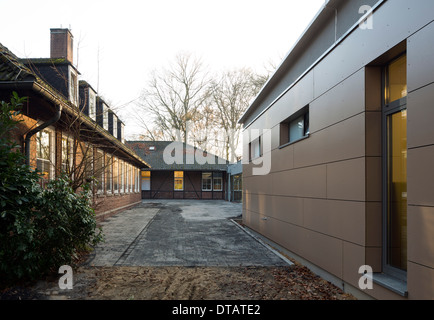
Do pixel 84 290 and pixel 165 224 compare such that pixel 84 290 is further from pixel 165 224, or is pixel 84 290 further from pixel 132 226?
pixel 165 224

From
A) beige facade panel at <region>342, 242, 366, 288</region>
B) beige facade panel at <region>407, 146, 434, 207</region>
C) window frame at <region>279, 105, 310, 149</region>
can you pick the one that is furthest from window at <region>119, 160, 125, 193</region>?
beige facade panel at <region>407, 146, 434, 207</region>

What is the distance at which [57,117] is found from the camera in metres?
6.30

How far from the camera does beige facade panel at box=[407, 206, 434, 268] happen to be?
118 inches

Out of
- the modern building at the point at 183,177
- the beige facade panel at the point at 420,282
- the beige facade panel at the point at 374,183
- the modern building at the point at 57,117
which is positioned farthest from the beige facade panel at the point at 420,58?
the modern building at the point at 183,177

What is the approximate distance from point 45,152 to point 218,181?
A: 24.1 m

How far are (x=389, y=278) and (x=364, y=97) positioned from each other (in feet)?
7.73

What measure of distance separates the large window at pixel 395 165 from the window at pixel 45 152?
6.85 meters

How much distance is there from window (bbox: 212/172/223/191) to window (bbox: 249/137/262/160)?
1916cm

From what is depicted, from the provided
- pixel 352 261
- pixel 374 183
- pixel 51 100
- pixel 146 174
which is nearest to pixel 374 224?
pixel 374 183

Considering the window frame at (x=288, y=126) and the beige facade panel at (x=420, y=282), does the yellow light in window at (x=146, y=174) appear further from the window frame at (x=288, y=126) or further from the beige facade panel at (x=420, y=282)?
the beige facade panel at (x=420, y=282)

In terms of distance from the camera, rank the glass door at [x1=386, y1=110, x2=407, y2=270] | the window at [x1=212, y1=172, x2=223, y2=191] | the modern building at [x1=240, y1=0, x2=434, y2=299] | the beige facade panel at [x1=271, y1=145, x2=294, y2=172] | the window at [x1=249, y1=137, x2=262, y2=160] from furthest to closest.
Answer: the window at [x1=212, y1=172, x2=223, y2=191], the window at [x1=249, y1=137, x2=262, y2=160], the beige facade panel at [x1=271, y1=145, x2=294, y2=172], the glass door at [x1=386, y1=110, x2=407, y2=270], the modern building at [x1=240, y1=0, x2=434, y2=299]

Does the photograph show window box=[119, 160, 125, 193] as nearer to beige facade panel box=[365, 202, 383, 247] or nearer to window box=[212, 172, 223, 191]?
beige facade panel box=[365, 202, 383, 247]

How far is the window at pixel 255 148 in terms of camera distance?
34.6 feet
